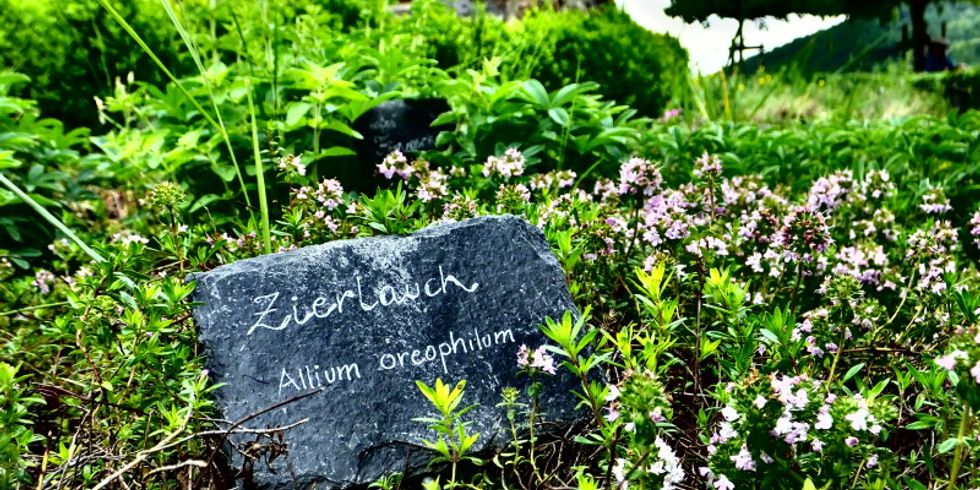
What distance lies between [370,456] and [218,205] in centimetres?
271

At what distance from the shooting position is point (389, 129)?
457 cm

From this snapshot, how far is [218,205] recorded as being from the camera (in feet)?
14.6

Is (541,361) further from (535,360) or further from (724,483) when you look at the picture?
(724,483)

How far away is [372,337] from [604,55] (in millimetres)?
5596

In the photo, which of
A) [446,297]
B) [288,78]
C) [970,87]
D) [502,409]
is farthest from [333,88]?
A: [970,87]

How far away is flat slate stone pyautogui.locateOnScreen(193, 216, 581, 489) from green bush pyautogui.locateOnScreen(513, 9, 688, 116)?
4246mm

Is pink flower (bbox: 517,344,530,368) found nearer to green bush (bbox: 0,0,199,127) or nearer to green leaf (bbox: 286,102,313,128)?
green leaf (bbox: 286,102,313,128)

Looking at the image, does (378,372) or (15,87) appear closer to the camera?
(378,372)

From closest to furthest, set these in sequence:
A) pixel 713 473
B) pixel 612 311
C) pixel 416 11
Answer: pixel 713 473, pixel 612 311, pixel 416 11

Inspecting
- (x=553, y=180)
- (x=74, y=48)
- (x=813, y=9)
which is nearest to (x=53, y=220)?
(x=553, y=180)

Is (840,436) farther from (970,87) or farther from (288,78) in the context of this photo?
(970,87)

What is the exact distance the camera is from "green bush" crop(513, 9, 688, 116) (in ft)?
22.8

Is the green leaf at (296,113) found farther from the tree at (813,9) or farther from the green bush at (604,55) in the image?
the tree at (813,9)

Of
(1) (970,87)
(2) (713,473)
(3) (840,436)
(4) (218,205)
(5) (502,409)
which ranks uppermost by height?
(3) (840,436)
